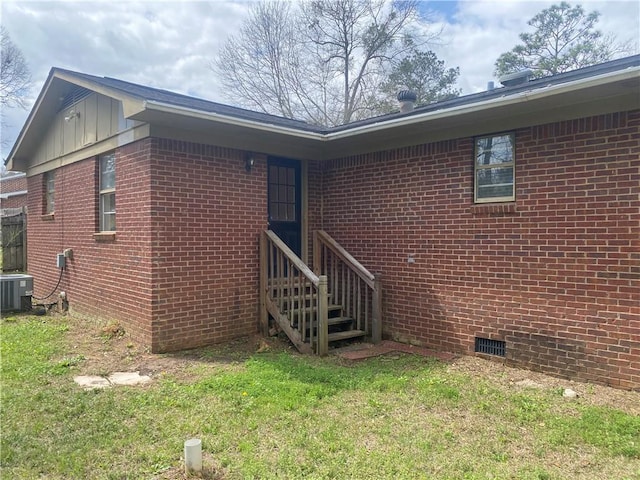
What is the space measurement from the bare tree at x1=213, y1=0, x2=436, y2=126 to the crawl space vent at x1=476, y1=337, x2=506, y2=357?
58.5 feet

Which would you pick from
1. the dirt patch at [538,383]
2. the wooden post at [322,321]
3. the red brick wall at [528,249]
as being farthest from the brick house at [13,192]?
the dirt patch at [538,383]

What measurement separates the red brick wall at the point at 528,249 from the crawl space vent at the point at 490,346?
9 cm

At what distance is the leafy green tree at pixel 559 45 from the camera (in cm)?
1869

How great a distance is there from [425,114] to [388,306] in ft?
9.60

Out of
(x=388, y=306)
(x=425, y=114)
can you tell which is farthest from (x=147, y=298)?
(x=425, y=114)

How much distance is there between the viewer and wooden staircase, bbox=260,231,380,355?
622cm

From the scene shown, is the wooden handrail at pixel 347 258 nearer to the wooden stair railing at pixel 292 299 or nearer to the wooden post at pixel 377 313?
the wooden post at pixel 377 313

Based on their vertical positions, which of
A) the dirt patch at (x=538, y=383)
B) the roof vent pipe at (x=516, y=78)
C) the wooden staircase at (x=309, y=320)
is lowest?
the dirt patch at (x=538, y=383)

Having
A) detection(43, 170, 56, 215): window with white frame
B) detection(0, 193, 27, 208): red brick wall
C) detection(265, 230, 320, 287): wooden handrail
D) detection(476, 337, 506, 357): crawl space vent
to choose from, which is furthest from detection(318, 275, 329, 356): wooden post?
detection(0, 193, 27, 208): red brick wall

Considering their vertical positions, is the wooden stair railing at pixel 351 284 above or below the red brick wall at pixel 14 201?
below

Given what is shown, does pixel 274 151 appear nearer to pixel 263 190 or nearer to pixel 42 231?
pixel 263 190

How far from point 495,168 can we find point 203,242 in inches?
163

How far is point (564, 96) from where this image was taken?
4809 millimetres

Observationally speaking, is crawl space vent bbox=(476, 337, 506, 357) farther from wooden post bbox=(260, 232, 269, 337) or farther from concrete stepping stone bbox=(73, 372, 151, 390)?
concrete stepping stone bbox=(73, 372, 151, 390)
